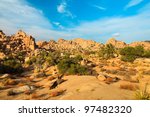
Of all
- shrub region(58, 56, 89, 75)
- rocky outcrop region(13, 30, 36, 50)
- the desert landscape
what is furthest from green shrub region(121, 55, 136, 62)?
rocky outcrop region(13, 30, 36, 50)

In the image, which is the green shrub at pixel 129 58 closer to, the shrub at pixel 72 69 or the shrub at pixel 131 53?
the shrub at pixel 131 53

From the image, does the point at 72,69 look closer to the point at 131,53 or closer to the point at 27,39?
the point at 131,53

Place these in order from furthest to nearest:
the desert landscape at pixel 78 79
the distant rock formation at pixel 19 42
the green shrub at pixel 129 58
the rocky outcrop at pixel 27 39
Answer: the rocky outcrop at pixel 27 39, the distant rock formation at pixel 19 42, the green shrub at pixel 129 58, the desert landscape at pixel 78 79

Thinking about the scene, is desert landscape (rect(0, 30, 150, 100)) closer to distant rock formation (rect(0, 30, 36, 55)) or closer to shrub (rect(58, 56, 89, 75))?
shrub (rect(58, 56, 89, 75))

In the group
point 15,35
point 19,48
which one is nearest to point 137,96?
point 19,48

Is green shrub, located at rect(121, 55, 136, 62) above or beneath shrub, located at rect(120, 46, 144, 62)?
beneath

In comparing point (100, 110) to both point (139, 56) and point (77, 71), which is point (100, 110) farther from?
point (139, 56)

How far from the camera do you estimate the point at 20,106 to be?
29.5 feet

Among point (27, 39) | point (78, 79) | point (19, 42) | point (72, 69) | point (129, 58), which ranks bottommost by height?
point (78, 79)

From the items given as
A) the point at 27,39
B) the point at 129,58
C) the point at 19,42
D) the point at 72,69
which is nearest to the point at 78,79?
the point at 72,69

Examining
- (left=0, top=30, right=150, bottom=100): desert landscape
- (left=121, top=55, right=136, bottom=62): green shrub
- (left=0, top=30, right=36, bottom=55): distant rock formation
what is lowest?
(left=0, top=30, right=150, bottom=100): desert landscape

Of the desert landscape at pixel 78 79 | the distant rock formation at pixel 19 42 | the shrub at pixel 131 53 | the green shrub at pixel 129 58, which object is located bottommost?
the desert landscape at pixel 78 79

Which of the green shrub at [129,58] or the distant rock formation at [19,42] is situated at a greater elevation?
the distant rock formation at [19,42]

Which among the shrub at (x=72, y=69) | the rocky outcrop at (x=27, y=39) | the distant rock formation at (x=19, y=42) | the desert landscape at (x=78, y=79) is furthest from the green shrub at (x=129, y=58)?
the rocky outcrop at (x=27, y=39)
